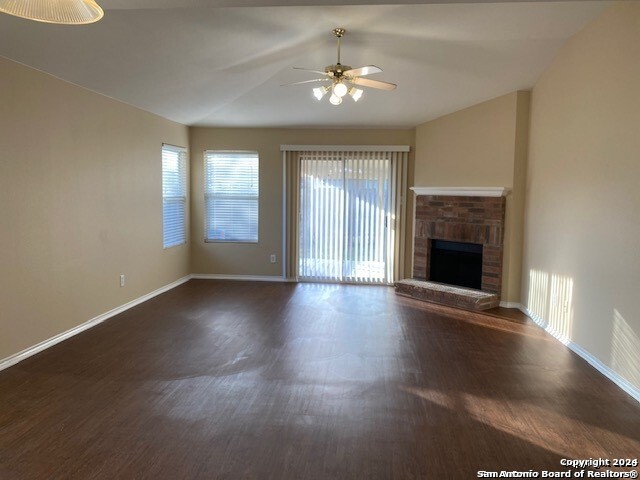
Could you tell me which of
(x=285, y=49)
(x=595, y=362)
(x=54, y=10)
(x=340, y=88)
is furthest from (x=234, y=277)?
(x=54, y=10)

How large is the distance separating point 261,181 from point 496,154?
3442mm

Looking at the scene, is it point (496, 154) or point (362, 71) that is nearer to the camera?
point (362, 71)

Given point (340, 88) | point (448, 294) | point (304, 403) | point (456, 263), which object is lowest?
point (304, 403)

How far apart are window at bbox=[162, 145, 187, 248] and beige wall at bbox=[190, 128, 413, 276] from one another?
260 mm

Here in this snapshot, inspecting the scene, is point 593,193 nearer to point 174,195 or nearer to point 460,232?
point 460,232

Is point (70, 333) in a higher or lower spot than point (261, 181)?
lower

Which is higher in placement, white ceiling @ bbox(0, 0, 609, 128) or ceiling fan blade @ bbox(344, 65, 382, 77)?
white ceiling @ bbox(0, 0, 609, 128)

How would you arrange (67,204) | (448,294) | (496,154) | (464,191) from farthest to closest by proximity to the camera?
(464,191) → (448,294) → (496,154) → (67,204)

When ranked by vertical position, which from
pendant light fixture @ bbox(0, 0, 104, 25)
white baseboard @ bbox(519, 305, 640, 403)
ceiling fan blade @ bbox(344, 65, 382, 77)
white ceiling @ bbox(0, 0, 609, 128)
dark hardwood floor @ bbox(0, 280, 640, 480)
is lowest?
dark hardwood floor @ bbox(0, 280, 640, 480)

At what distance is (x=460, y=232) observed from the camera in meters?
6.40

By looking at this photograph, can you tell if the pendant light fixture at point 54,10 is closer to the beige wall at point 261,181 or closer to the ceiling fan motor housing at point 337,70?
the ceiling fan motor housing at point 337,70

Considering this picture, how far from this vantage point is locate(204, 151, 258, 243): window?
7.52m

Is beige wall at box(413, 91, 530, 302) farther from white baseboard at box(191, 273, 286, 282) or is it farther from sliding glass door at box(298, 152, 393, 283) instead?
white baseboard at box(191, 273, 286, 282)

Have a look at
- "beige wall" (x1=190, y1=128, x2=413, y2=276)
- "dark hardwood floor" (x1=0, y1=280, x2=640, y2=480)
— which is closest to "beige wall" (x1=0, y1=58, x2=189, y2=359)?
"dark hardwood floor" (x1=0, y1=280, x2=640, y2=480)
